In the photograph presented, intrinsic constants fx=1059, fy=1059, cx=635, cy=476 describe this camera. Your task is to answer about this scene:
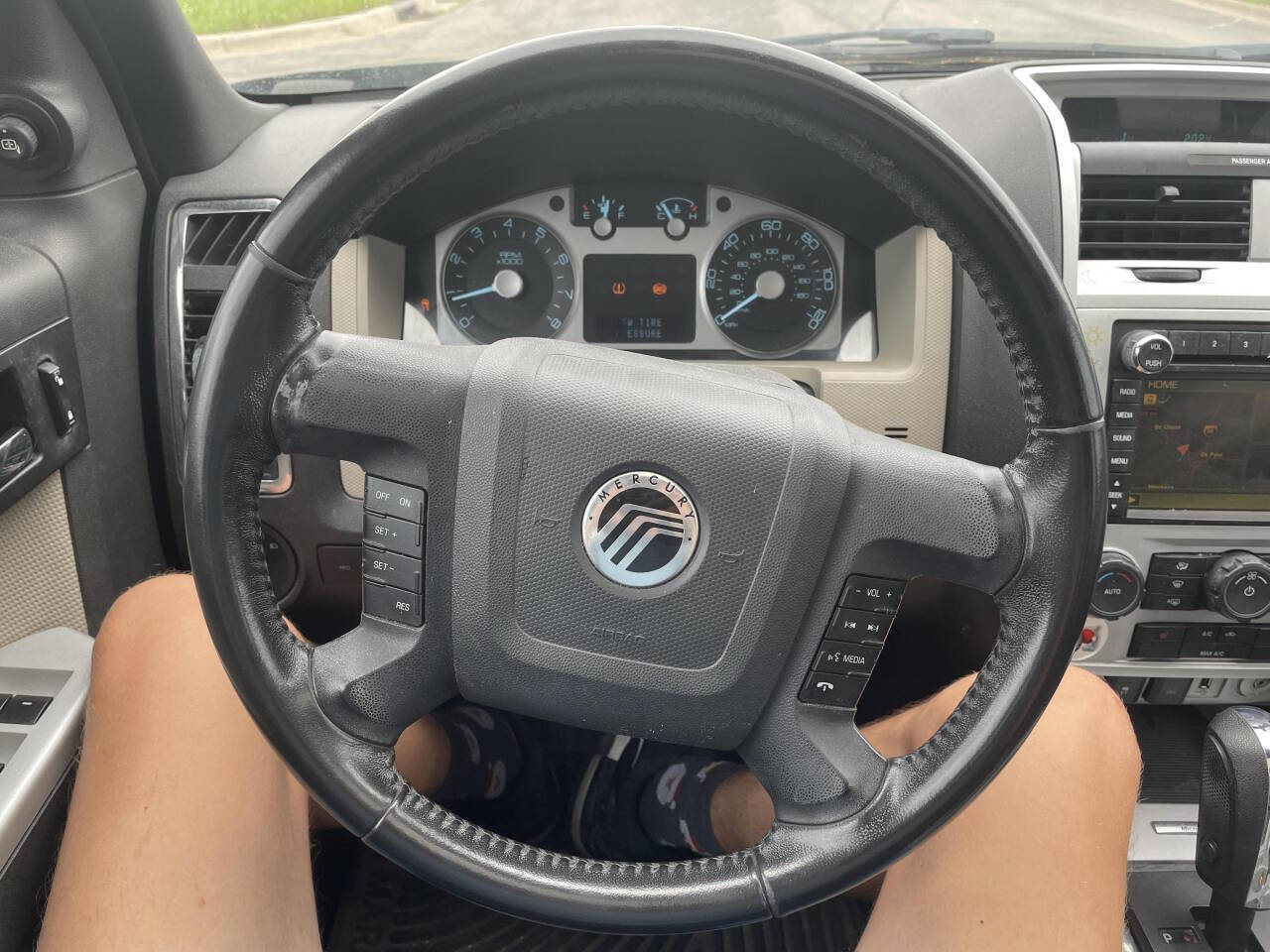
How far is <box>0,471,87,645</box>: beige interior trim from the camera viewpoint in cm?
124

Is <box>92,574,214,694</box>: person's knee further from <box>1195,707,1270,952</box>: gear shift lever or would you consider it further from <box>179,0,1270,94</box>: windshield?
<box>1195,707,1270,952</box>: gear shift lever

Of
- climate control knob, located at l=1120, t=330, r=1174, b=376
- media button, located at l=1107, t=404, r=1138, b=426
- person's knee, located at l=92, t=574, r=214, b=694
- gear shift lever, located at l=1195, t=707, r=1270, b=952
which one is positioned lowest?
gear shift lever, located at l=1195, t=707, r=1270, b=952

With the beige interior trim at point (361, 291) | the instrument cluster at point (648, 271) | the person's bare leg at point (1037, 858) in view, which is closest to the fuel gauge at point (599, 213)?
the instrument cluster at point (648, 271)

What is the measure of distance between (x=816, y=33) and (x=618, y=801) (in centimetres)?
113

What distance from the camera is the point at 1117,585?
1.38 m

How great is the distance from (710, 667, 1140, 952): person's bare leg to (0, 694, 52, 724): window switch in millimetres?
873

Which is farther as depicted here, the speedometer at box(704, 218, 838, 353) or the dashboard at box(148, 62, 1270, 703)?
the speedometer at box(704, 218, 838, 353)

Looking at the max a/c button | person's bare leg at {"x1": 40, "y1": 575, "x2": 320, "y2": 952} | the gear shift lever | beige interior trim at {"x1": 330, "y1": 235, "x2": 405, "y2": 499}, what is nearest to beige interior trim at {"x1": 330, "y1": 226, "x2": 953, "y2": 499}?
beige interior trim at {"x1": 330, "y1": 235, "x2": 405, "y2": 499}

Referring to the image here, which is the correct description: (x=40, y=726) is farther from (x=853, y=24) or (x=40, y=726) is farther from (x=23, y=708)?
(x=853, y=24)

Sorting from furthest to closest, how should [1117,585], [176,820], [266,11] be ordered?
[266,11] < [1117,585] < [176,820]

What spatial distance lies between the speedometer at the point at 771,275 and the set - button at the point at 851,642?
2.18 ft

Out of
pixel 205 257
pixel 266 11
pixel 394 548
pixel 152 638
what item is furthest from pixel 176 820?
pixel 266 11

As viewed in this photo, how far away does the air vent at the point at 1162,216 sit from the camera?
132cm

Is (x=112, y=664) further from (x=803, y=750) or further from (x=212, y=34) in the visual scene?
(x=212, y=34)
